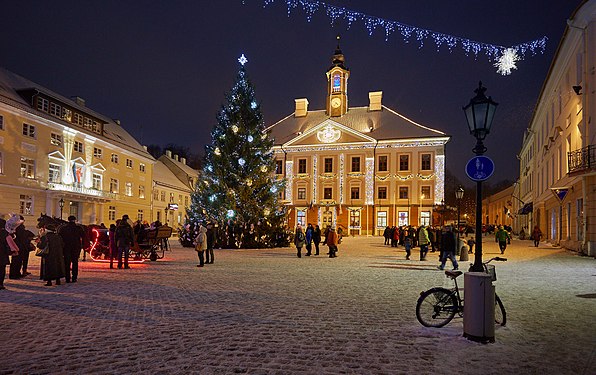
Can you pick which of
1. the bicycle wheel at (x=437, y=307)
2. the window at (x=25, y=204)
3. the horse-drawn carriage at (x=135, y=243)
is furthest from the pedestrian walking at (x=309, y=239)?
the window at (x=25, y=204)

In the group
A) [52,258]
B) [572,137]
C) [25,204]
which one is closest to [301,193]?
[25,204]

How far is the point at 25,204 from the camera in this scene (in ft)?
109

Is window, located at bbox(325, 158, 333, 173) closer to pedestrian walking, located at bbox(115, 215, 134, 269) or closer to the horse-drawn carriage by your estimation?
the horse-drawn carriage

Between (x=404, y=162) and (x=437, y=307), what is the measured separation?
50.9 meters

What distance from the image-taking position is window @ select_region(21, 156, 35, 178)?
108 feet

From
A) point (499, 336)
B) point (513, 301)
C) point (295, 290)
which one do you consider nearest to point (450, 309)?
point (499, 336)

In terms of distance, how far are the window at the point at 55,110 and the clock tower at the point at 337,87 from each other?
1445 inches

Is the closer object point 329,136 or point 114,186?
point 114,186

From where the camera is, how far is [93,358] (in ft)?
18.8

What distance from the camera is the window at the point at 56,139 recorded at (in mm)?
36062

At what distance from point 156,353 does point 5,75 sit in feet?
122

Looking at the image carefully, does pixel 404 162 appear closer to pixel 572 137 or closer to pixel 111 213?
pixel 572 137

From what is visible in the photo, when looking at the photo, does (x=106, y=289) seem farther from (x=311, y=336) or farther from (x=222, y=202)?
(x=222, y=202)

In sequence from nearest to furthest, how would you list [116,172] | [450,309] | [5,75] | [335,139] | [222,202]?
1. [450,309]
2. [222,202]
3. [5,75]
4. [116,172]
5. [335,139]
